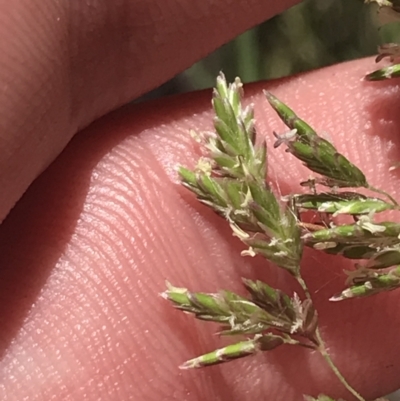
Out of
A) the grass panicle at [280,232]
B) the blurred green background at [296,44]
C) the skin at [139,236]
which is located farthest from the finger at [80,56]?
the blurred green background at [296,44]

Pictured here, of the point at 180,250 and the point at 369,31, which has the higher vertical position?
the point at 369,31

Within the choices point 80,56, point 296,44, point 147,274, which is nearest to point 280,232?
point 147,274

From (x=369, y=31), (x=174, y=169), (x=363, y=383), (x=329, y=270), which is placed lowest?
(x=363, y=383)

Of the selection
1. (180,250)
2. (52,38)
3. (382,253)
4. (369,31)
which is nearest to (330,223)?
(382,253)

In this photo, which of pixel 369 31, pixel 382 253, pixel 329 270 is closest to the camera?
pixel 382 253

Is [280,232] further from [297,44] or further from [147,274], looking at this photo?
[297,44]

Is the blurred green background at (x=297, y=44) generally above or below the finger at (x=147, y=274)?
above

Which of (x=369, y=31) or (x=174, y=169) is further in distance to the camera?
(x=369, y=31)

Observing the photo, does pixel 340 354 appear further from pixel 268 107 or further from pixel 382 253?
pixel 268 107

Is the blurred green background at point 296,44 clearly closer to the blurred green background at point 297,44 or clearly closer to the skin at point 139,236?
the blurred green background at point 297,44
